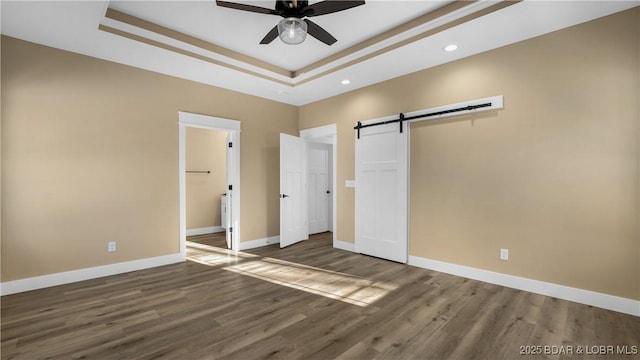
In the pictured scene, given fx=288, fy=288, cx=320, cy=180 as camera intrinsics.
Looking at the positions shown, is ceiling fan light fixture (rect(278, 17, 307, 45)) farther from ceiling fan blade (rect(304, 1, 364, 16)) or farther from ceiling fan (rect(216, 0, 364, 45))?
ceiling fan blade (rect(304, 1, 364, 16))

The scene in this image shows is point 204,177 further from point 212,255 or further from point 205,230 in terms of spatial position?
point 212,255

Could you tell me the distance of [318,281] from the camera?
351cm

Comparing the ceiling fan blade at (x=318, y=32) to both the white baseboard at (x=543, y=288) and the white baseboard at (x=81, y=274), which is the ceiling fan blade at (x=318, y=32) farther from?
the white baseboard at (x=81, y=274)

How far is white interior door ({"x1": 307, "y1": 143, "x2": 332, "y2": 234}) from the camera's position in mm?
6492

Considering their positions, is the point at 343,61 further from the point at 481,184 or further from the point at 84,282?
the point at 84,282

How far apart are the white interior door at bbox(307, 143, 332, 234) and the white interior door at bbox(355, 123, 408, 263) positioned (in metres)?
1.82

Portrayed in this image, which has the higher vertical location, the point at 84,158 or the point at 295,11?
the point at 295,11

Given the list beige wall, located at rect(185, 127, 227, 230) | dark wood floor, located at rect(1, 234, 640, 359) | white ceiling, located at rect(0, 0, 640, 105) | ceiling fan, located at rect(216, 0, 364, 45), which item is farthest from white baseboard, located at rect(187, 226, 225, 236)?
ceiling fan, located at rect(216, 0, 364, 45)

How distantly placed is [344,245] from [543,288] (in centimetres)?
281

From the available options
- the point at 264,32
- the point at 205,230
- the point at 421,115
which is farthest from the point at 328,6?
the point at 205,230

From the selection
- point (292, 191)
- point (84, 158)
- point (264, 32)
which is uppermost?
point (264, 32)

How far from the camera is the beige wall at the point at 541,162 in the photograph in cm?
268

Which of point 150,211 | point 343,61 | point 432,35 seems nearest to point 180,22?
point 343,61

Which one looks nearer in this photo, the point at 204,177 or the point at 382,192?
the point at 382,192
